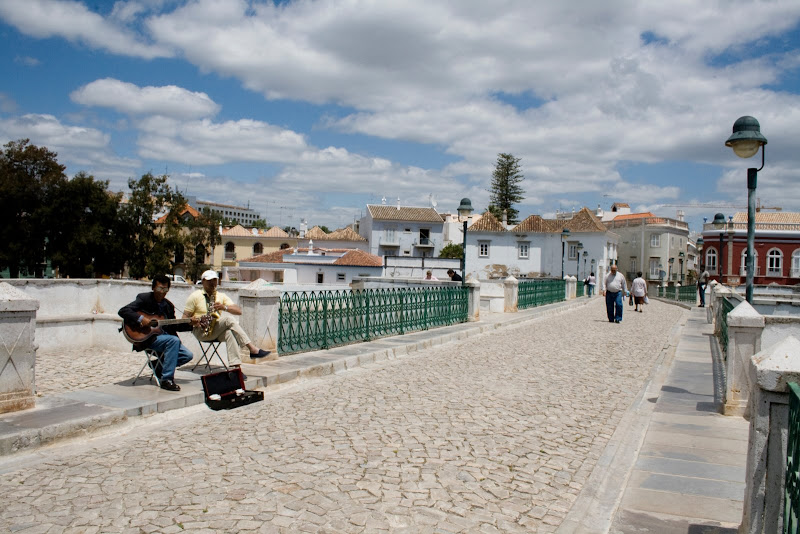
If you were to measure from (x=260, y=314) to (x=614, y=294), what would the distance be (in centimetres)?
1336

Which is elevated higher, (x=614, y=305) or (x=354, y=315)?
(x=354, y=315)

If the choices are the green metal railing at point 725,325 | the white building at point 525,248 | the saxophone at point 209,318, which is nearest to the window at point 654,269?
the white building at point 525,248

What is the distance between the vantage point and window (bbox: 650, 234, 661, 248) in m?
68.5

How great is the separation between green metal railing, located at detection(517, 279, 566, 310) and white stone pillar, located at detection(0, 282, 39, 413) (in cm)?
2041

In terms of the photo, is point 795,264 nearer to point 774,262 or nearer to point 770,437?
point 774,262

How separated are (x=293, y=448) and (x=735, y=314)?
17.5 ft

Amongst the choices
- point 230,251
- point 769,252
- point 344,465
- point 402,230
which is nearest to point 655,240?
point 769,252

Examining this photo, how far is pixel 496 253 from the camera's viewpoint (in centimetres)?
6769

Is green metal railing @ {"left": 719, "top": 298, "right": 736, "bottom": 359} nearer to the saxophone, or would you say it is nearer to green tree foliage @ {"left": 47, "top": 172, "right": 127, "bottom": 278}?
the saxophone

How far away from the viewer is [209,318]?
8367mm

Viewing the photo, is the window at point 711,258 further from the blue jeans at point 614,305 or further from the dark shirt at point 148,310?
the dark shirt at point 148,310

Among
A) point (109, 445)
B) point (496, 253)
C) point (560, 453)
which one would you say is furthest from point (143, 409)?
point (496, 253)

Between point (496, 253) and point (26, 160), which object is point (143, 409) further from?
point (496, 253)

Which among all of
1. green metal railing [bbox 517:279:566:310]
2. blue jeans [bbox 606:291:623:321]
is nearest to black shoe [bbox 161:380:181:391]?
blue jeans [bbox 606:291:623:321]
